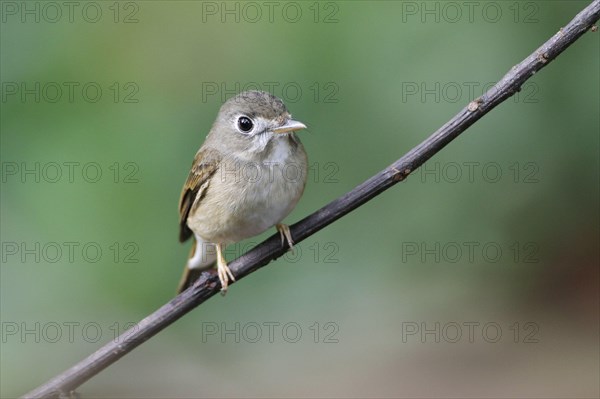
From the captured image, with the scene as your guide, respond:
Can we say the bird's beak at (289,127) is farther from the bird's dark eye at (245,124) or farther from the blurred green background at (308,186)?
the blurred green background at (308,186)

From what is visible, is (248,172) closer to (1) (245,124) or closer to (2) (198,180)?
(1) (245,124)

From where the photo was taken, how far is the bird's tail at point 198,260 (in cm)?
414

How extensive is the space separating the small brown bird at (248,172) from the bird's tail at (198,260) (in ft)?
0.98

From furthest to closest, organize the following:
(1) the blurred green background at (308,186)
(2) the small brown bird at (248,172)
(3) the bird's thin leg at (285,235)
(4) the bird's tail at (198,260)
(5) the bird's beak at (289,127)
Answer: (1) the blurred green background at (308,186)
(4) the bird's tail at (198,260)
(2) the small brown bird at (248,172)
(5) the bird's beak at (289,127)
(3) the bird's thin leg at (285,235)

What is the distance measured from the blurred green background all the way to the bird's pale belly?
78 cm

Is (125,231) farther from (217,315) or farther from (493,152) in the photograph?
(493,152)

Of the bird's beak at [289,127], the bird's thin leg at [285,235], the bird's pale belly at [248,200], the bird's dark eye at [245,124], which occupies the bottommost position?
the bird's thin leg at [285,235]

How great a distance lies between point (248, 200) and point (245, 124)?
36 cm

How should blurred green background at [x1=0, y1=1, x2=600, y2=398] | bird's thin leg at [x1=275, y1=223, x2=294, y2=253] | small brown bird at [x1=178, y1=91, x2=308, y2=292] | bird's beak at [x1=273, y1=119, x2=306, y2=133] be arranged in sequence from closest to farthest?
bird's thin leg at [x1=275, y1=223, x2=294, y2=253] → bird's beak at [x1=273, y1=119, x2=306, y2=133] → small brown bird at [x1=178, y1=91, x2=308, y2=292] → blurred green background at [x1=0, y1=1, x2=600, y2=398]

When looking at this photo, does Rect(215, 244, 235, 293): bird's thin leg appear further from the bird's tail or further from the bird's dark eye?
the bird's dark eye

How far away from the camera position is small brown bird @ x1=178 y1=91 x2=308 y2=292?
3.46 m

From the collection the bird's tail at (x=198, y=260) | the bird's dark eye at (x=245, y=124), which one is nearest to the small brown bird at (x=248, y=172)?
the bird's dark eye at (x=245, y=124)

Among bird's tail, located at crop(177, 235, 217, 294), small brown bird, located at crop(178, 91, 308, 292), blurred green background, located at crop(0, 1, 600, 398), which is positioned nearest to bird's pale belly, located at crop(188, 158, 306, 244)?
small brown bird, located at crop(178, 91, 308, 292)

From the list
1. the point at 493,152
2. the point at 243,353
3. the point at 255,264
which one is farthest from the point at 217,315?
the point at 493,152
